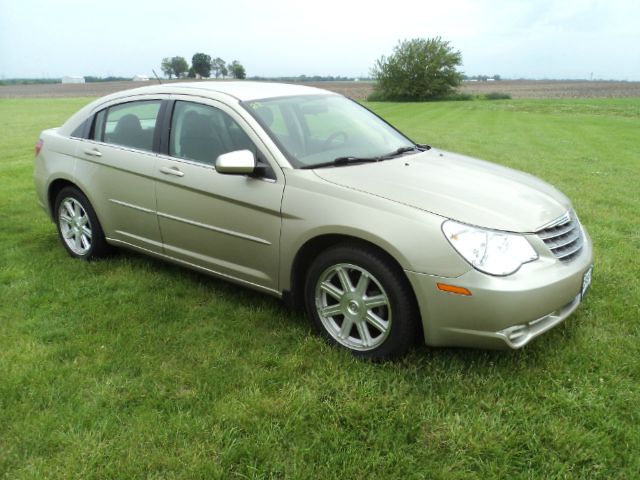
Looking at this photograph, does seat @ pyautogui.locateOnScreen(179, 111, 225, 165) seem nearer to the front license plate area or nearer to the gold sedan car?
the gold sedan car

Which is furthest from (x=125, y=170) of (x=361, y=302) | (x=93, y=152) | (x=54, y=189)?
(x=361, y=302)

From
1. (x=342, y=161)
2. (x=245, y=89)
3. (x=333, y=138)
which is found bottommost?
(x=342, y=161)

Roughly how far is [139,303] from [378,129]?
2.31m

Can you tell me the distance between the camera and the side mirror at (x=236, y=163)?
3.41m

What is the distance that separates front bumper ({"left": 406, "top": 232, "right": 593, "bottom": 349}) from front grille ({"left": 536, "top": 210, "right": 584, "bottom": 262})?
0.11 meters

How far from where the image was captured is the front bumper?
9.21ft

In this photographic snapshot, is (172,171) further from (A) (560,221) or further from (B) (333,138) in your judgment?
(A) (560,221)

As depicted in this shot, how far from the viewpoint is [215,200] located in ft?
12.3

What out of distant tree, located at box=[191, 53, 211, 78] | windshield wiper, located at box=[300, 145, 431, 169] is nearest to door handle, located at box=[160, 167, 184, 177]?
windshield wiper, located at box=[300, 145, 431, 169]

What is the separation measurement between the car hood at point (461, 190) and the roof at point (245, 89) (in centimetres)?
102

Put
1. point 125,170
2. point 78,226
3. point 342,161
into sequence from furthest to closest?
point 78,226
point 125,170
point 342,161

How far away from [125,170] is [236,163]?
141cm

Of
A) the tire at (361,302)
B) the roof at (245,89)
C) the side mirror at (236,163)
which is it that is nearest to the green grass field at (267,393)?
the tire at (361,302)

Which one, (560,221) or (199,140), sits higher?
(199,140)
